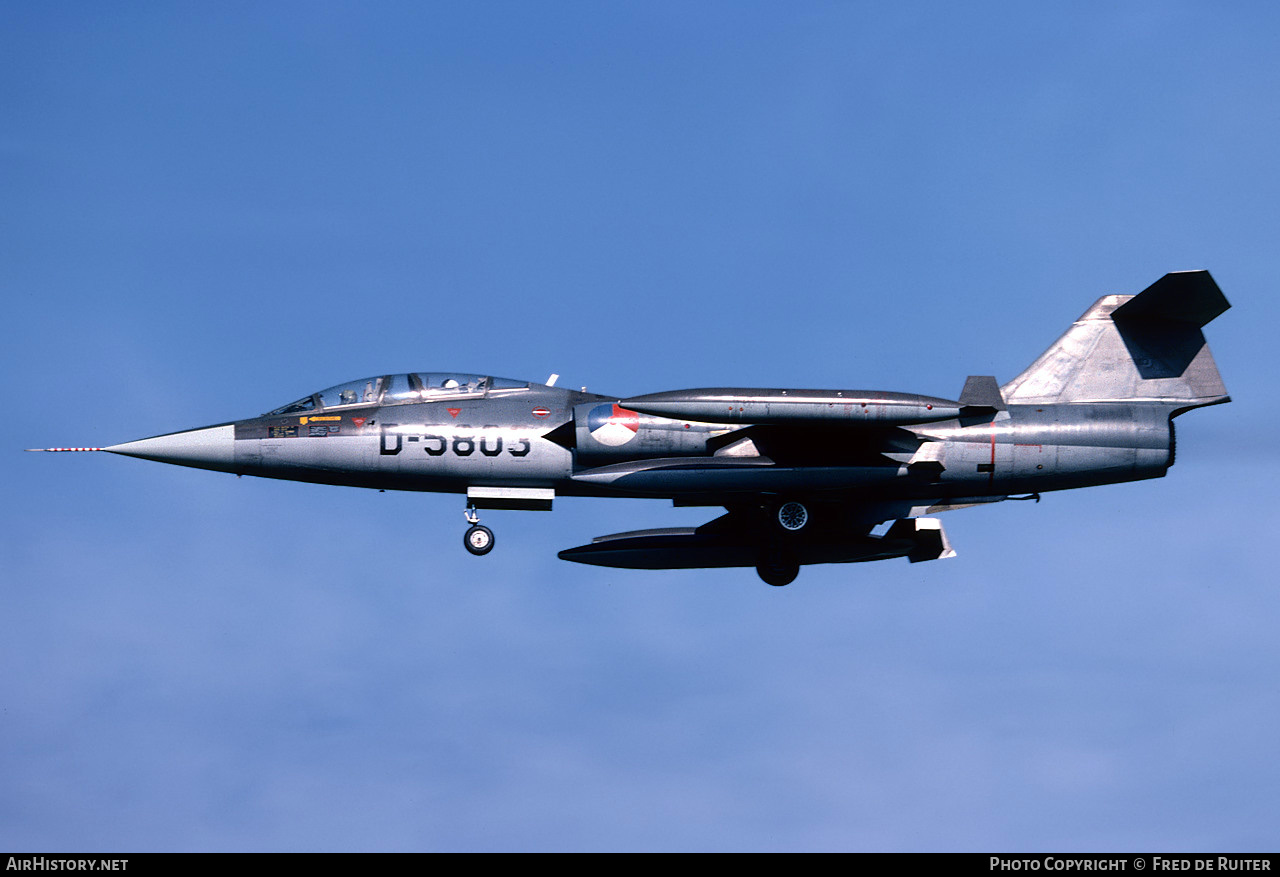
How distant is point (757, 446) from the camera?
86.1 ft

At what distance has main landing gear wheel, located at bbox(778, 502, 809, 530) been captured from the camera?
1041 inches

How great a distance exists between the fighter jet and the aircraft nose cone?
0.03 meters

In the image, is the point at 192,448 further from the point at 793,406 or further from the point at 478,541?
the point at 793,406

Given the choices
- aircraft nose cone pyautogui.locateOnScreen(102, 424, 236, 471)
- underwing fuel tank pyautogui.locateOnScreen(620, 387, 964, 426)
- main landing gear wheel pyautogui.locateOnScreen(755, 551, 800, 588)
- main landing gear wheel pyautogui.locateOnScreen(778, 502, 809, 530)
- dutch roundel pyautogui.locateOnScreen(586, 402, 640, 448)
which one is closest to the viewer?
underwing fuel tank pyautogui.locateOnScreen(620, 387, 964, 426)

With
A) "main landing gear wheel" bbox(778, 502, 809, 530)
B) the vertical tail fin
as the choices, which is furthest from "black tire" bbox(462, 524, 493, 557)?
the vertical tail fin

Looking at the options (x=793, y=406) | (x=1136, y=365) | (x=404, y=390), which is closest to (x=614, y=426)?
→ (x=793, y=406)

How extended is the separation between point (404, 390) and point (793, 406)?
7085 millimetres

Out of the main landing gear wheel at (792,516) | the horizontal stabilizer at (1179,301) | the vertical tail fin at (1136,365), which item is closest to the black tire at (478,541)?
the main landing gear wheel at (792,516)

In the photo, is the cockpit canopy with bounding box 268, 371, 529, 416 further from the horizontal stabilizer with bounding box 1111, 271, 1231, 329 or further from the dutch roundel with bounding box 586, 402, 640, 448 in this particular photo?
the horizontal stabilizer with bounding box 1111, 271, 1231, 329
